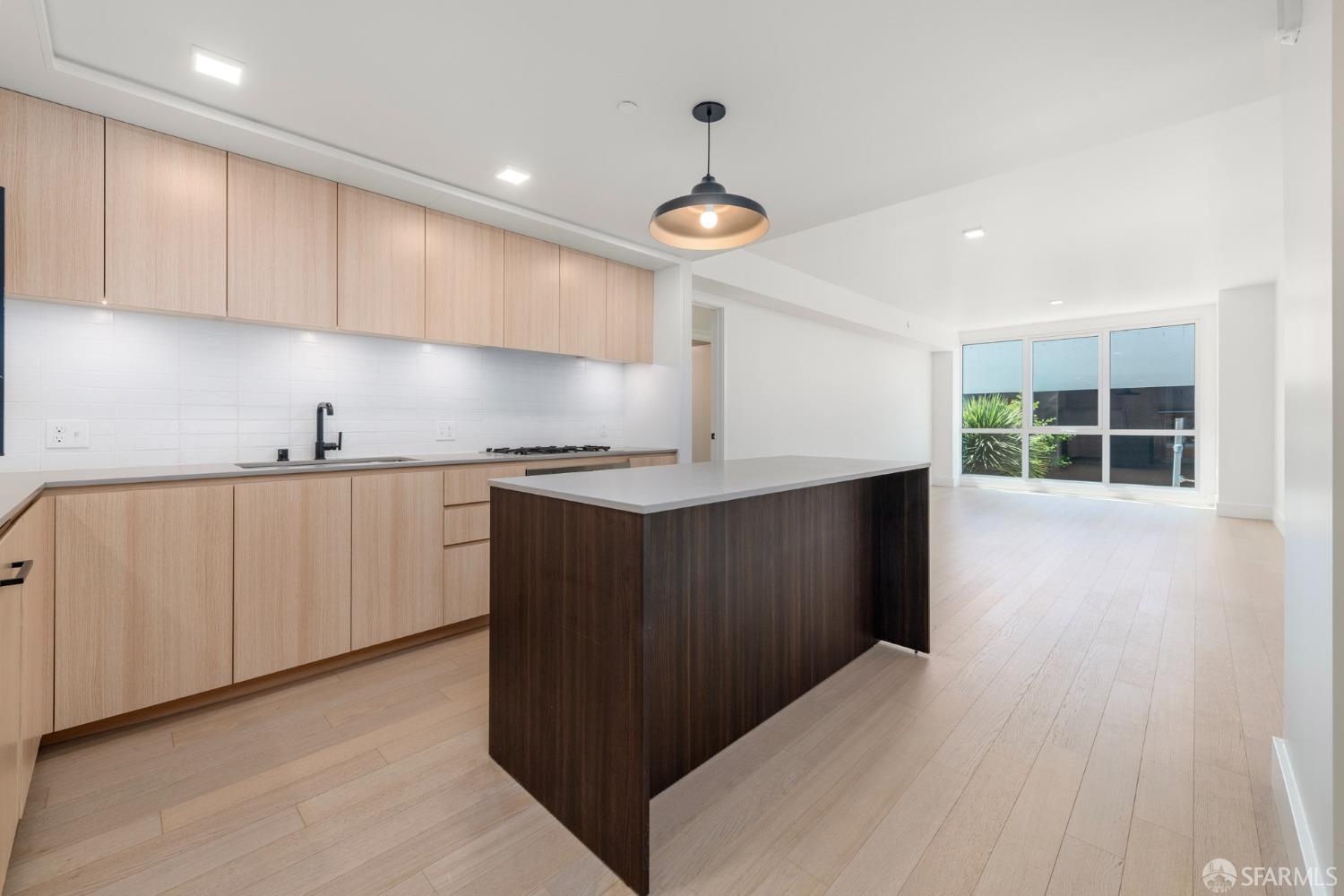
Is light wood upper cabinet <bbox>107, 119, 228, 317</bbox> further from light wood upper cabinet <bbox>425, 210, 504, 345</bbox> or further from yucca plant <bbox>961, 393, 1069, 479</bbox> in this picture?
yucca plant <bbox>961, 393, 1069, 479</bbox>

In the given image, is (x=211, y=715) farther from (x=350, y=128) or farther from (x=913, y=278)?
(x=913, y=278)

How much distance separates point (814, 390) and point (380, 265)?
504 centimetres

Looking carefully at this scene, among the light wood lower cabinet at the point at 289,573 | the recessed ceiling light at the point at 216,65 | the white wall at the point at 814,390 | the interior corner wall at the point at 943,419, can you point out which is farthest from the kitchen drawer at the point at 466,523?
the interior corner wall at the point at 943,419

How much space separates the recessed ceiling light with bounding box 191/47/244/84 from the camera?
6.48ft

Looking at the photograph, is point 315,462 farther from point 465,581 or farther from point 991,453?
point 991,453

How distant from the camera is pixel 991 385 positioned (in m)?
9.41

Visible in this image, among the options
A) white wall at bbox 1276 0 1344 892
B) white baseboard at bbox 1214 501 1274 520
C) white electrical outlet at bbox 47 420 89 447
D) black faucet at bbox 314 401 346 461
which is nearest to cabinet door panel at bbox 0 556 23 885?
white electrical outlet at bbox 47 420 89 447

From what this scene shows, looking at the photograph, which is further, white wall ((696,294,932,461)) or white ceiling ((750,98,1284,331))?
white wall ((696,294,932,461))

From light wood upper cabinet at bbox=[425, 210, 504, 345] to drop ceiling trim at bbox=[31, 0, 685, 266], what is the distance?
6.2 inches

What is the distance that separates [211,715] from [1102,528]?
24.4 feet

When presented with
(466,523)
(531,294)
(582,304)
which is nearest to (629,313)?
(582,304)

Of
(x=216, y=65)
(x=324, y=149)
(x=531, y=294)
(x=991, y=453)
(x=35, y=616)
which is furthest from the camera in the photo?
(x=991, y=453)

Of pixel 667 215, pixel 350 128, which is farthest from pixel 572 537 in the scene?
pixel 350 128

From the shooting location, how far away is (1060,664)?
103 inches
